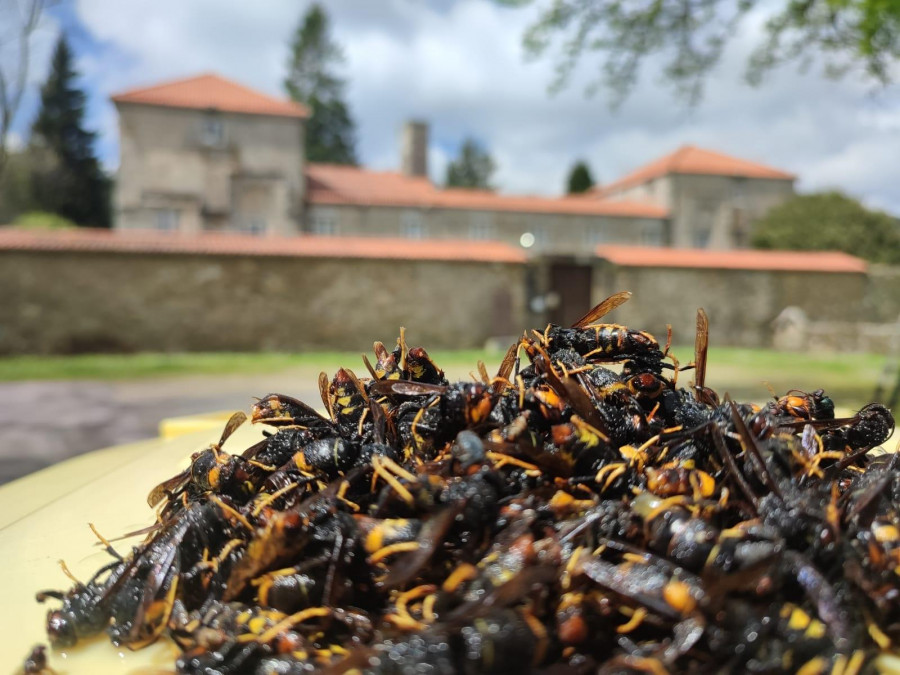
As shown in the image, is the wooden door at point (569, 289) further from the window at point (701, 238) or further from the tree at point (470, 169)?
the tree at point (470, 169)

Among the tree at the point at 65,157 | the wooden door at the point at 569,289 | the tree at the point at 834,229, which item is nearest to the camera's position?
the wooden door at the point at 569,289

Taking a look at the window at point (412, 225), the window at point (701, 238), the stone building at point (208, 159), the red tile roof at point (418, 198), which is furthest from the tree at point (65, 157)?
the window at point (701, 238)

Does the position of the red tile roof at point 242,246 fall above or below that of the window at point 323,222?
below

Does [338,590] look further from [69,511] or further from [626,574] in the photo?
[69,511]

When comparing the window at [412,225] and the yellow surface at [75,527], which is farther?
the window at [412,225]

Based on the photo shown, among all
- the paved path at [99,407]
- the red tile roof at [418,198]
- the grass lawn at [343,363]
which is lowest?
the paved path at [99,407]

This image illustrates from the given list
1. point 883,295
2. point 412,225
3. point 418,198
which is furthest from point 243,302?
point 883,295

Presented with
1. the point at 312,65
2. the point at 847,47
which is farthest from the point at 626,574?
the point at 312,65
